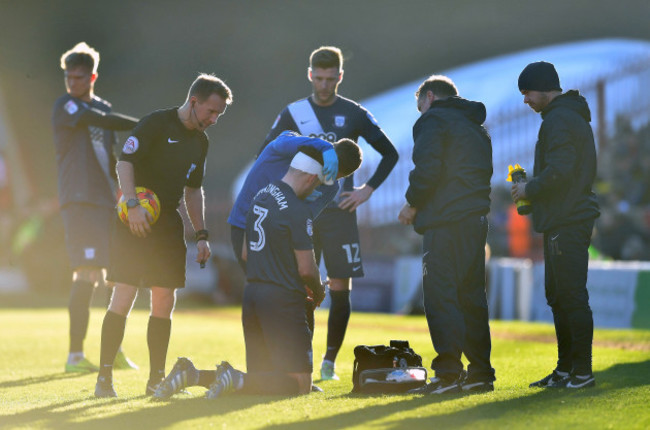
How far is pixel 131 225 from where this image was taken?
5.61m

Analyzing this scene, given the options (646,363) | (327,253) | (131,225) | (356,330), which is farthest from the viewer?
(356,330)

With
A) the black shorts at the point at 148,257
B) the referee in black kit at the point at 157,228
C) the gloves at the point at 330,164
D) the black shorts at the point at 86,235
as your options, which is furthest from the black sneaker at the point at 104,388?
the black shorts at the point at 86,235

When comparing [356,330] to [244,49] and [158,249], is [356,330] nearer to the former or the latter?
[158,249]

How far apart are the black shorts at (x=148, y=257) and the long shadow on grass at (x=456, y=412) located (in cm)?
131

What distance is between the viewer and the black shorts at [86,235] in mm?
7461

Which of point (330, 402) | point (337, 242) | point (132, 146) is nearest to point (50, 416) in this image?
point (330, 402)

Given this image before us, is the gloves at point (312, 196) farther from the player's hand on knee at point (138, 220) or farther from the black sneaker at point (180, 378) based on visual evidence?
the black sneaker at point (180, 378)

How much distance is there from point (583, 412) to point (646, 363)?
2898 mm

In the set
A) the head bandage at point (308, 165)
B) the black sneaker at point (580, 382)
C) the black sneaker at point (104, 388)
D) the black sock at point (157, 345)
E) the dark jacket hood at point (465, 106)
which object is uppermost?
the dark jacket hood at point (465, 106)

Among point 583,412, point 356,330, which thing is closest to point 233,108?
point 356,330

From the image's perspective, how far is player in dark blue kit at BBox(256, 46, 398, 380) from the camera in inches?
267

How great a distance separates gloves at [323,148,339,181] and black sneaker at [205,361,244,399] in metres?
1.18

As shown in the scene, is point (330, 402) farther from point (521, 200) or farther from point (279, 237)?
point (521, 200)

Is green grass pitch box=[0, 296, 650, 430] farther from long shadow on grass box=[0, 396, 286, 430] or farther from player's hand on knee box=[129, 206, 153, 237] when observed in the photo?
player's hand on knee box=[129, 206, 153, 237]
